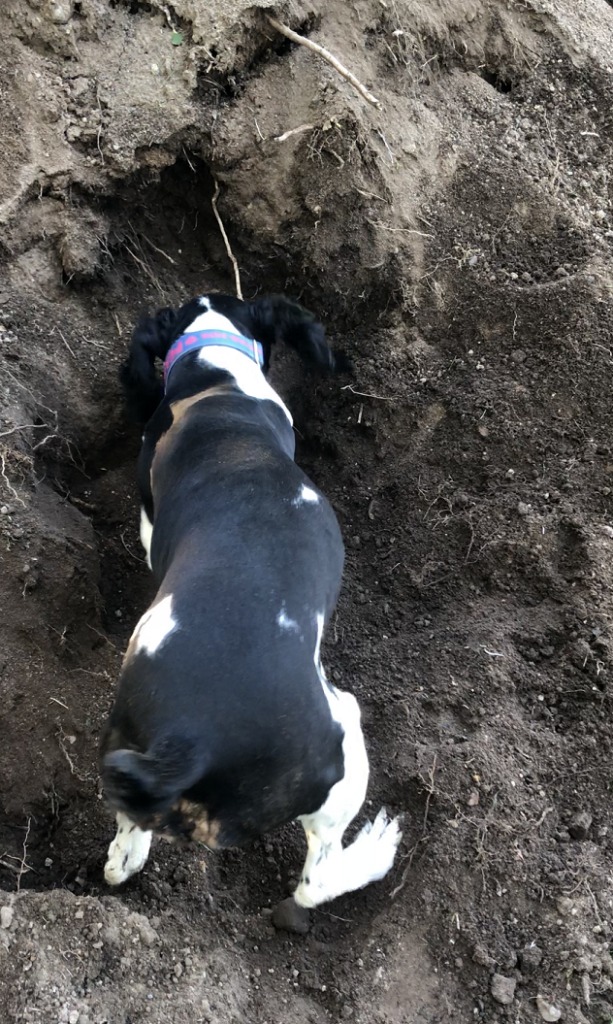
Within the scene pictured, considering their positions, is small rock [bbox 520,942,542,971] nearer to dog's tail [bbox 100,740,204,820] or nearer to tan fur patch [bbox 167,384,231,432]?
dog's tail [bbox 100,740,204,820]

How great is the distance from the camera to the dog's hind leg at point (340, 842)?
7.95 ft

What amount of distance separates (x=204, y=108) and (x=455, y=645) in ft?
9.85

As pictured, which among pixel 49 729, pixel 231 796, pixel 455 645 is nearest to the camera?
pixel 231 796

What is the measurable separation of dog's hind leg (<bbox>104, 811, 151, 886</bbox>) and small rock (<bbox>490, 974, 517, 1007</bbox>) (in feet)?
4.27

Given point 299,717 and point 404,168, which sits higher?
point 404,168

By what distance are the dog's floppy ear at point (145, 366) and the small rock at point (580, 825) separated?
2.58m

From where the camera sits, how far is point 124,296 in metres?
3.83

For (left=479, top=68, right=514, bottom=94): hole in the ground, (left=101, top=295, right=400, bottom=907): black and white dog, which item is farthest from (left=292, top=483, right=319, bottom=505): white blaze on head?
(left=479, top=68, right=514, bottom=94): hole in the ground

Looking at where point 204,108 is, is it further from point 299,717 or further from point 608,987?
point 608,987

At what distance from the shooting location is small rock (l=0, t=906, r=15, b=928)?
223 centimetres

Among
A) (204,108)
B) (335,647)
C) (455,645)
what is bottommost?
(335,647)

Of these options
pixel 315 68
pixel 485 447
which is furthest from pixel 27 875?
pixel 315 68

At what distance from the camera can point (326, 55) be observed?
11.4 feet

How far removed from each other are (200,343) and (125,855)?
2.24 meters
